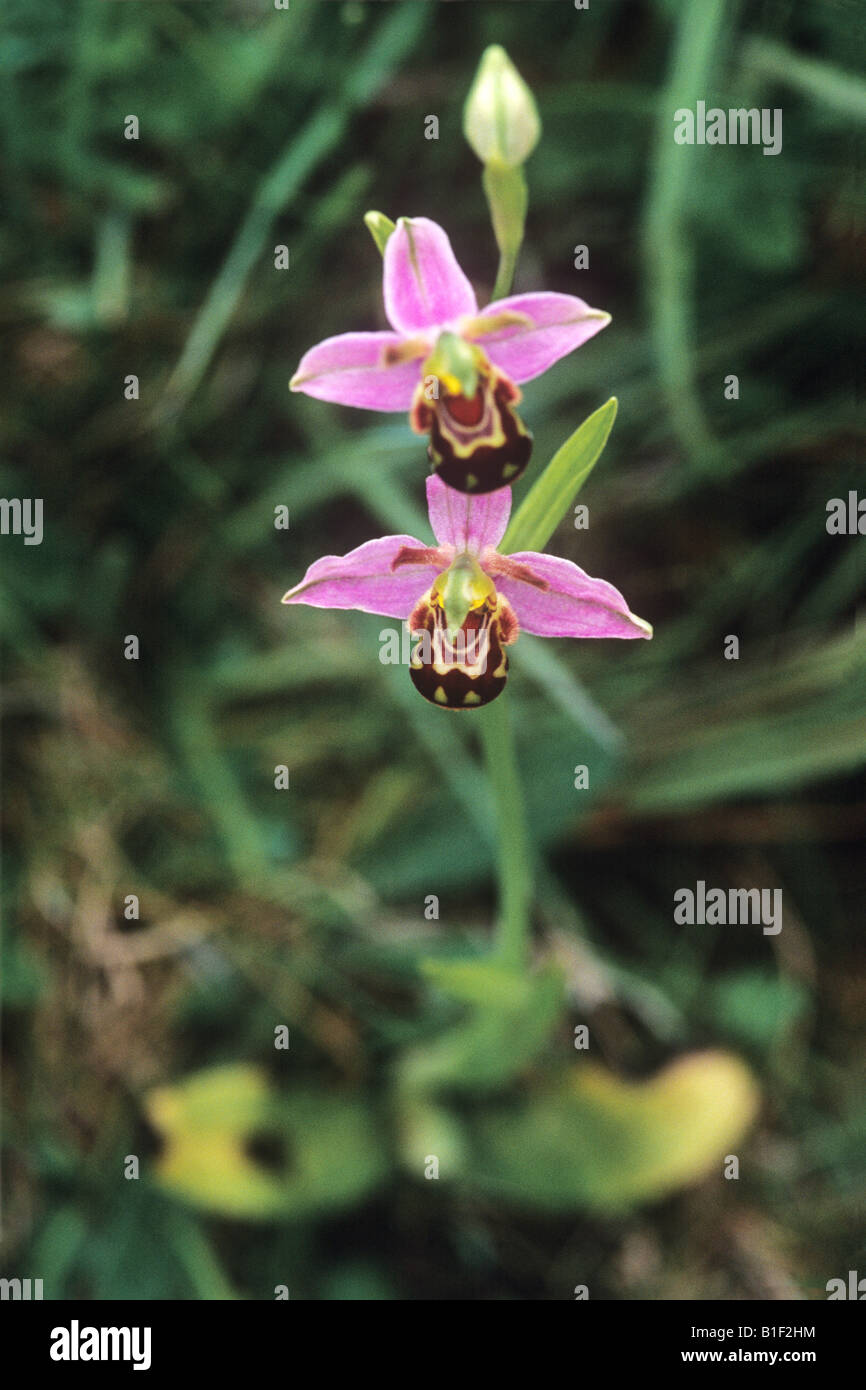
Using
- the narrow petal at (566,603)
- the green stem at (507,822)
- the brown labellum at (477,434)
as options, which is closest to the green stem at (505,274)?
the brown labellum at (477,434)

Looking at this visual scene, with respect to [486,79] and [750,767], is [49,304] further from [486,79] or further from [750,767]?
[750,767]

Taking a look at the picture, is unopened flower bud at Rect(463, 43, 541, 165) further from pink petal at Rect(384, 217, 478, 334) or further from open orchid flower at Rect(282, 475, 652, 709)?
open orchid flower at Rect(282, 475, 652, 709)

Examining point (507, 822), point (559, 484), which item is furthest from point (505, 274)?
point (507, 822)

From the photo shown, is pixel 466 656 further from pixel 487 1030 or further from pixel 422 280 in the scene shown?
pixel 487 1030

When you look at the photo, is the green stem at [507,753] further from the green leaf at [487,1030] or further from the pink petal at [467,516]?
the pink petal at [467,516]

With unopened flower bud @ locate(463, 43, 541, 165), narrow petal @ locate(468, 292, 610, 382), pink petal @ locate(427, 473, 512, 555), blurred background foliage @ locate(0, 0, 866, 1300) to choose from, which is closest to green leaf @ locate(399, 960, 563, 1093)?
blurred background foliage @ locate(0, 0, 866, 1300)
